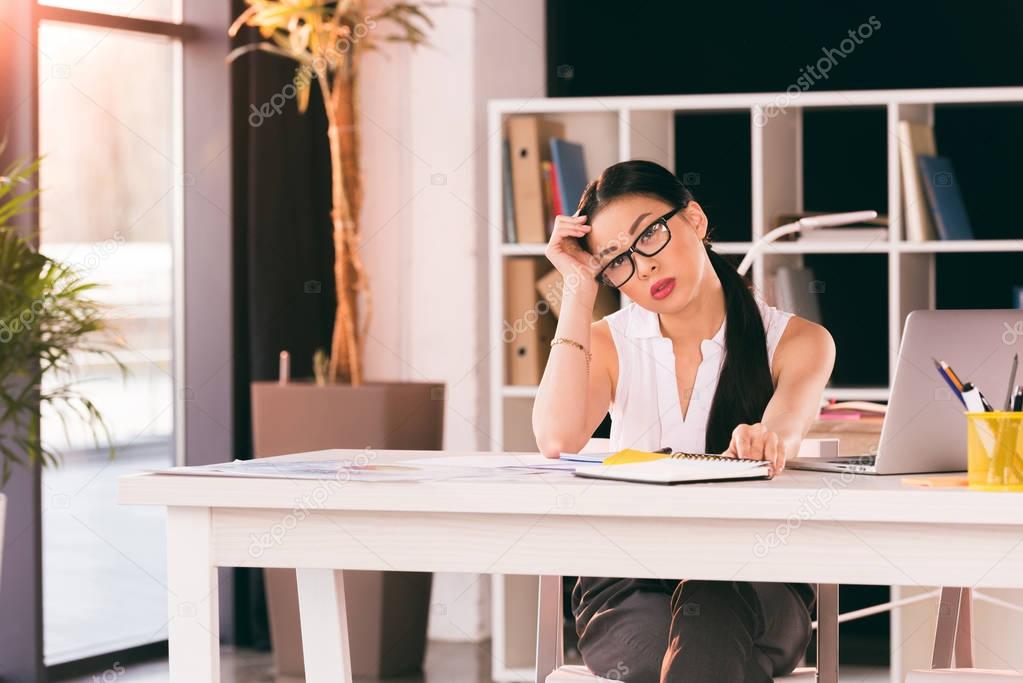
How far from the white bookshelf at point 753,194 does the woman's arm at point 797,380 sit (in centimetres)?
147

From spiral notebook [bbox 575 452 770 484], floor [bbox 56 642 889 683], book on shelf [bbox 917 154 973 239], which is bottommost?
floor [bbox 56 642 889 683]

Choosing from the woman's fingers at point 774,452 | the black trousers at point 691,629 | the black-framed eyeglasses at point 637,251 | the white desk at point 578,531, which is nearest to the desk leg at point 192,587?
the white desk at point 578,531

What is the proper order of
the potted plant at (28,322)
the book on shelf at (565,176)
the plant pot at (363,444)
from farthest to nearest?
the book on shelf at (565,176)
the plant pot at (363,444)
the potted plant at (28,322)

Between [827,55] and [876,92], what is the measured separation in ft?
1.93

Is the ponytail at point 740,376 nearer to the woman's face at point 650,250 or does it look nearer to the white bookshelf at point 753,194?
the woman's face at point 650,250

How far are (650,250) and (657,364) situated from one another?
0.23 meters

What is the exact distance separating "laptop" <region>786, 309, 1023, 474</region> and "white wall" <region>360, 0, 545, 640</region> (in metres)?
2.58

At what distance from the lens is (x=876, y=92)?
379cm

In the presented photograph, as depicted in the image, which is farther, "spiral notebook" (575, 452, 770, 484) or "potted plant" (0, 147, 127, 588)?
"potted plant" (0, 147, 127, 588)

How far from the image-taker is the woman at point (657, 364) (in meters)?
2.02

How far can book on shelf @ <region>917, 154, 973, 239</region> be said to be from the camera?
3.82 m

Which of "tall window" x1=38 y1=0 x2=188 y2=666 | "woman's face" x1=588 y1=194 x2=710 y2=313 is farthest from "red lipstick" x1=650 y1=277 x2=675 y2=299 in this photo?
"tall window" x1=38 y1=0 x2=188 y2=666

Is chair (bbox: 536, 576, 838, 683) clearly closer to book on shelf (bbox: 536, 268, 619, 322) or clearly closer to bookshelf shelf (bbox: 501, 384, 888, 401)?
bookshelf shelf (bbox: 501, 384, 888, 401)

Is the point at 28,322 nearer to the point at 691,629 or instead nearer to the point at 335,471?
the point at 335,471
